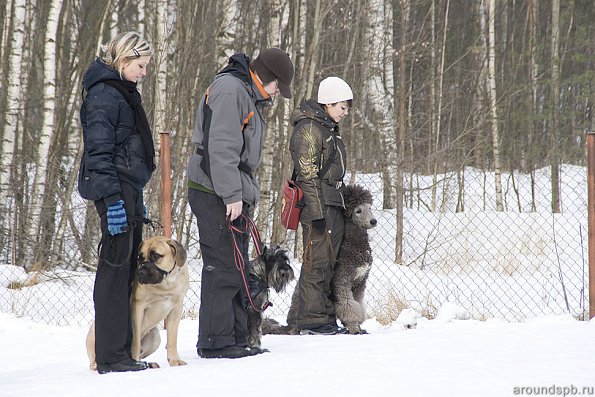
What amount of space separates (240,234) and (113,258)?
76 centimetres

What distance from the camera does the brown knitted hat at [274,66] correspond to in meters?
4.14

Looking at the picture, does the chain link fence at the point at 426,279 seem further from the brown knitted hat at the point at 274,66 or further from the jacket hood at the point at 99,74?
the jacket hood at the point at 99,74

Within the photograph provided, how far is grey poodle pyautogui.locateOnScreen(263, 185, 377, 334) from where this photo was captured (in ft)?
17.0

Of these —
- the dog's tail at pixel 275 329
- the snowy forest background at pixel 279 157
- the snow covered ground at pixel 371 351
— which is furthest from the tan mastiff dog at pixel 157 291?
the snowy forest background at pixel 279 157

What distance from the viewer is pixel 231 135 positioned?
3.94 m

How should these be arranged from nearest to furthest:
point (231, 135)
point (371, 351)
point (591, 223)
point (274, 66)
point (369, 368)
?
1. point (369, 368)
2. point (231, 135)
3. point (371, 351)
4. point (274, 66)
5. point (591, 223)

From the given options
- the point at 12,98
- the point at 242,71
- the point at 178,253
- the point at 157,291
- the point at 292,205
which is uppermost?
the point at 12,98

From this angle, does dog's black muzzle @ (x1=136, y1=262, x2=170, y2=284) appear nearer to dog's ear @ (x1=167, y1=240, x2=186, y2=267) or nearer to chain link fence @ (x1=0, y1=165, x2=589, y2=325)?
dog's ear @ (x1=167, y1=240, x2=186, y2=267)

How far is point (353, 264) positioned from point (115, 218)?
84.2 inches

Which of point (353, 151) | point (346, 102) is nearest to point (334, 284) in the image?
point (346, 102)

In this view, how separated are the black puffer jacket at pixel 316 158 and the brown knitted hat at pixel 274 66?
0.94m

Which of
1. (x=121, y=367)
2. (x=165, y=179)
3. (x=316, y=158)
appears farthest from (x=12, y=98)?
(x=121, y=367)

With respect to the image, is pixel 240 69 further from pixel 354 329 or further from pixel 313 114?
pixel 354 329

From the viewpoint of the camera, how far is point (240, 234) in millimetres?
4121
